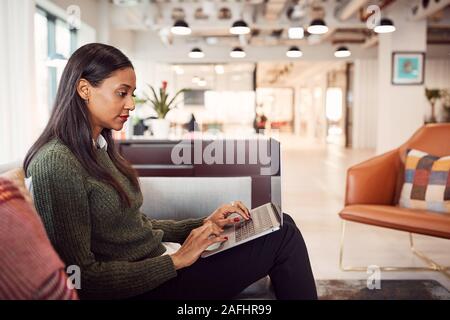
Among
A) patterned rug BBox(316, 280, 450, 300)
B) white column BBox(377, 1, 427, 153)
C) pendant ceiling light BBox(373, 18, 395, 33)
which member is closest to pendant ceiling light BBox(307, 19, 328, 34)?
pendant ceiling light BBox(373, 18, 395, 33)

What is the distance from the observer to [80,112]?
1.21m

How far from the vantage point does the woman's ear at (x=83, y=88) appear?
1.20m

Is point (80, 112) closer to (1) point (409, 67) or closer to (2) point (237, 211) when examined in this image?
(2) point (237, 211)

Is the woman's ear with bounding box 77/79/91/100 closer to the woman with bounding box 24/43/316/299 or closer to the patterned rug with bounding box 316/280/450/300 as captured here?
the woman with bounding box 24/43/316/299

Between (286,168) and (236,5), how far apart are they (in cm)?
307

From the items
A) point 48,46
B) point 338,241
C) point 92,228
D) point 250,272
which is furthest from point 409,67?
point 92,228

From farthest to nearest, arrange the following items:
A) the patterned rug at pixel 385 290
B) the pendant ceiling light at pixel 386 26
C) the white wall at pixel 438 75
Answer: the white wall at pixel 438 75 < the pendant ceiling light at pixel 386 26 < the patterned rug at pixel 385 290

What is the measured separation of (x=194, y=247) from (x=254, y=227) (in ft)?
0.70

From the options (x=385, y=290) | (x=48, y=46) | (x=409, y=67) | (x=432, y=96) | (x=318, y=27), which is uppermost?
(x=318, y=27)

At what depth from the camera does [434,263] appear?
2932 millimetres

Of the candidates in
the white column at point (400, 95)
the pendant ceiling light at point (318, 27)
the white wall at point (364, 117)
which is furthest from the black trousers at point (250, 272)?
the white wall at point (364, 117)

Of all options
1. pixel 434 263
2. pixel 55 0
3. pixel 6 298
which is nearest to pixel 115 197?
pixel 6 298

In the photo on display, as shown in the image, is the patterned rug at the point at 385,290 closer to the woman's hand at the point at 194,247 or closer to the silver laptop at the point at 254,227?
the silver laptop at the point at 254,227

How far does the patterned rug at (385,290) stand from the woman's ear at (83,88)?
1664mm
